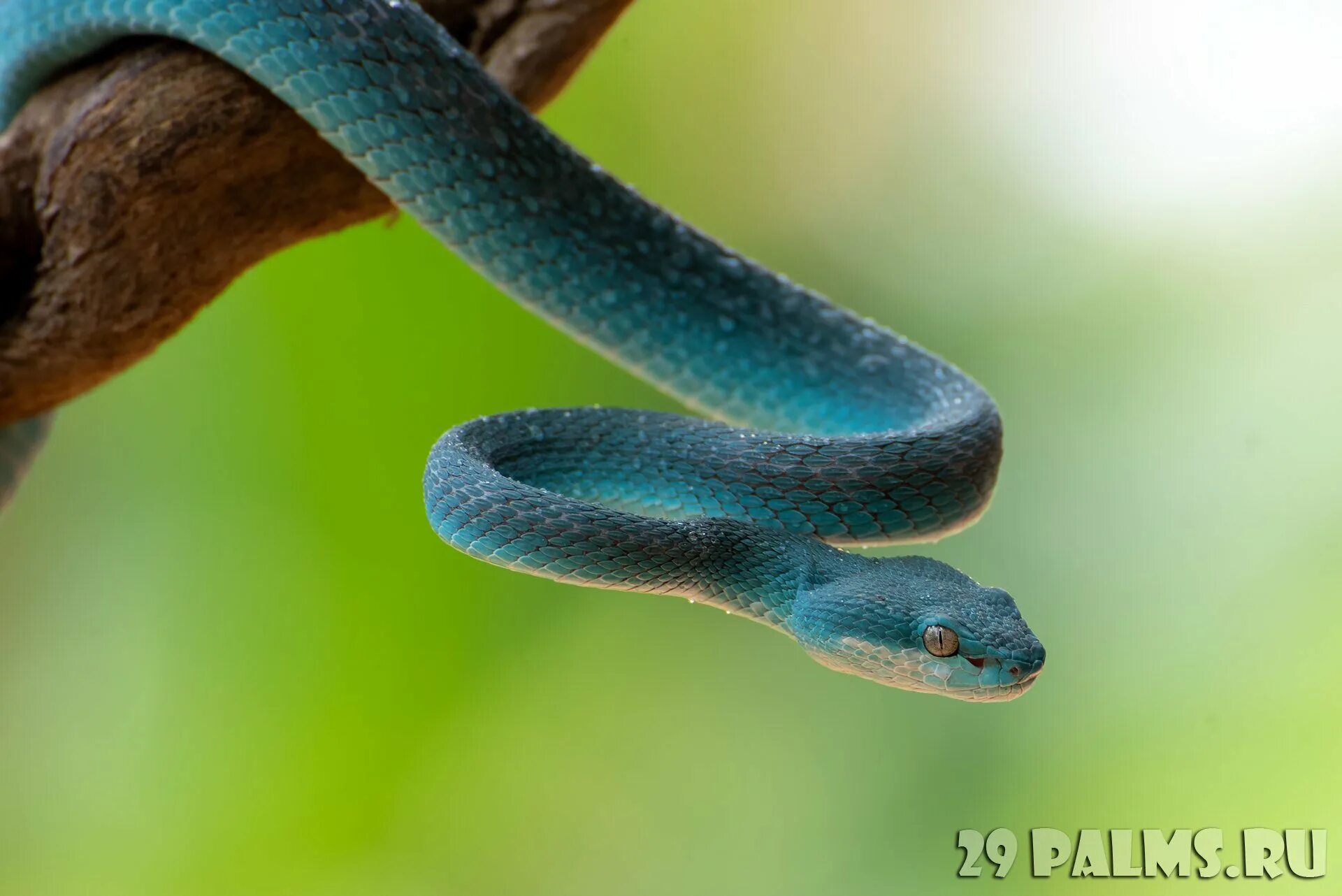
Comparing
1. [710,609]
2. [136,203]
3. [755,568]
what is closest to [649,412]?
[755,568]

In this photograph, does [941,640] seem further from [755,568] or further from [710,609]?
[710,609]

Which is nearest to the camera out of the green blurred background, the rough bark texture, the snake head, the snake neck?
the snake head

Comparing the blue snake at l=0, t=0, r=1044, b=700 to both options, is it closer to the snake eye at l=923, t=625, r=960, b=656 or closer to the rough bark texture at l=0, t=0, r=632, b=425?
the snake eye at l=923, t=625, r=960, b=656

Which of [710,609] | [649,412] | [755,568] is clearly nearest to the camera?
[755,568]

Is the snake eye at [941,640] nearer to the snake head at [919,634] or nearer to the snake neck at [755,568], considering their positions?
the snake head at [919,634]

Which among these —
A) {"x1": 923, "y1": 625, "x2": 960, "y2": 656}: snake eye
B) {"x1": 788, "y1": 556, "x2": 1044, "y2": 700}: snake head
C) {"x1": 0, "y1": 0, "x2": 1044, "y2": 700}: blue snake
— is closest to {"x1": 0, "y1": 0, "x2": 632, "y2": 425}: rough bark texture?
{"x1": 0, "y1": 0, "x2": 1044, "y2": 700}: blue snake

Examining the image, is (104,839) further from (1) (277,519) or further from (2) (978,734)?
(2) (978,734)
